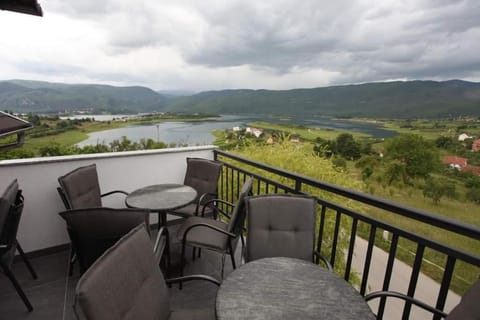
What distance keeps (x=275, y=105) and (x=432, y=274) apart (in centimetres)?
1493

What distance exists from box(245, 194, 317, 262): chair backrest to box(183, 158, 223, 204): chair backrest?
1.45 meters

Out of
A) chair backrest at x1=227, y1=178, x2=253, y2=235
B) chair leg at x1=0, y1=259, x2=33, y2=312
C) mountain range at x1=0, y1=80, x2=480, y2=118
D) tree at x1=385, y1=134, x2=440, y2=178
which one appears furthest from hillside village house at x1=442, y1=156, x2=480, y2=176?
chair leg at x1=0, y1=259, x2=33, y2=312

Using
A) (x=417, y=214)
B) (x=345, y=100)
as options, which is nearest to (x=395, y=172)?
(x=345, y=100)

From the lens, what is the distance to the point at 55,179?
279 centimetres

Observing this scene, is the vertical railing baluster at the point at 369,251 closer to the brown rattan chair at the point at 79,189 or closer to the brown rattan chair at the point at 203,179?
the brown rattan chair at the point at 203,179

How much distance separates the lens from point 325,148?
273 inches

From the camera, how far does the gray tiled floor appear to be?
1.98 metres

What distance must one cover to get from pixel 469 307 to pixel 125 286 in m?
1.49

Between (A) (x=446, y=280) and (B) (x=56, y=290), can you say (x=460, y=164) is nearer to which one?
(A) (x=446, y=280)

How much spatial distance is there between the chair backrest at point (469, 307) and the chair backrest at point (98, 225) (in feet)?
5.62

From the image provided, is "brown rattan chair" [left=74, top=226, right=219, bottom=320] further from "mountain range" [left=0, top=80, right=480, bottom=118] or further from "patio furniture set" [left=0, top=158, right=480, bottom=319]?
"mountain range" [left=0, top=80, right=480, bottom=118]

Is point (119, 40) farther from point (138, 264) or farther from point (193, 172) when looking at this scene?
point (138, 264)

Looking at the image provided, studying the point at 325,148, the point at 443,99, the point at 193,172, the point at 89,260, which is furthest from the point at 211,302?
the point at 443,99

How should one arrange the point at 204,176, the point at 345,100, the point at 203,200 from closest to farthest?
the point at 203,200 → the point at 204,176 → the point at 345,100
